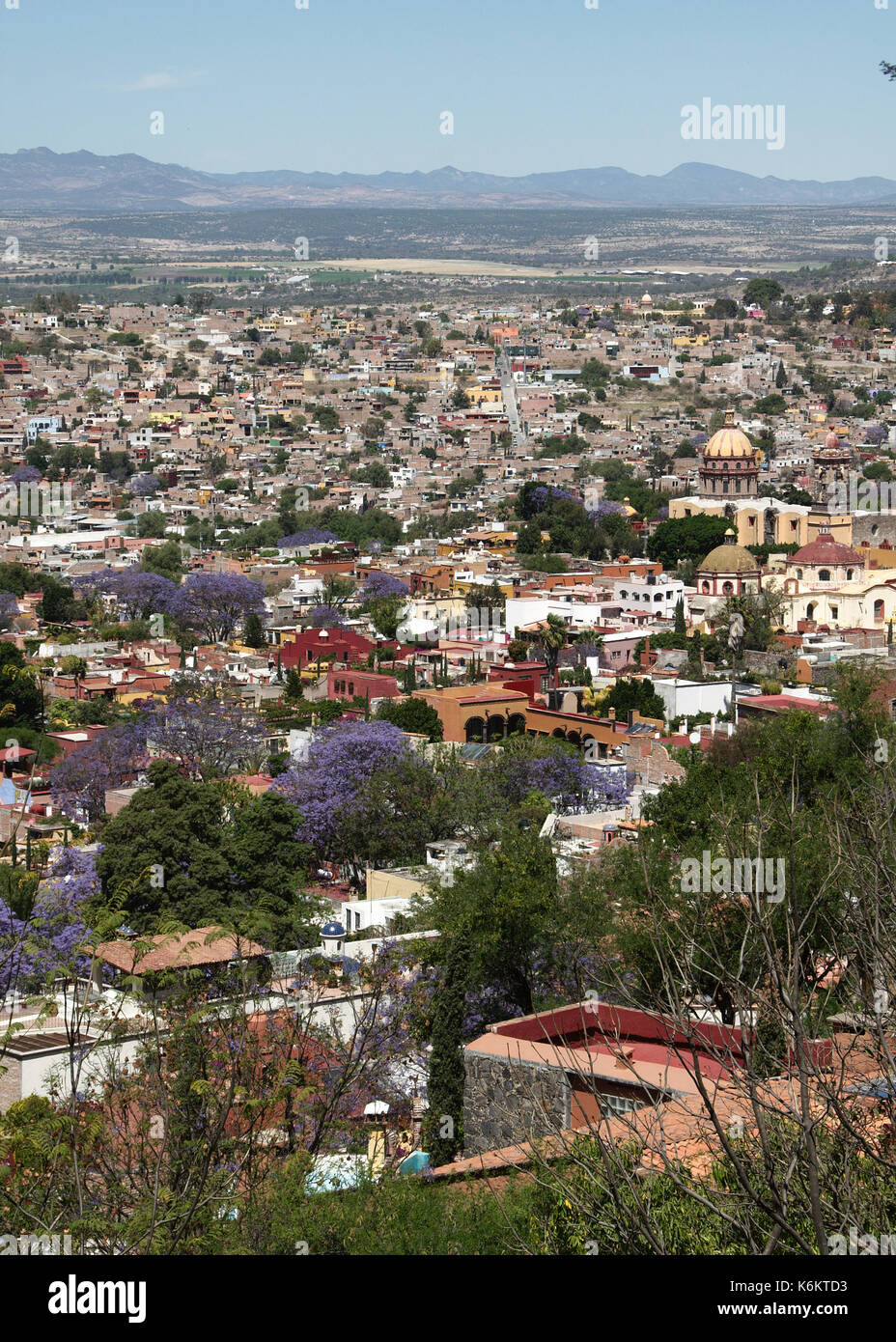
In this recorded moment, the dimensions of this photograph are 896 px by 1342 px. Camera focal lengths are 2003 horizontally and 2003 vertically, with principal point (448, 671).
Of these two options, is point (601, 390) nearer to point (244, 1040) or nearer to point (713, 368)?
point (713, 368)

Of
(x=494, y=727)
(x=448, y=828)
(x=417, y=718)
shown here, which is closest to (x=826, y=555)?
(x=494, y=727)

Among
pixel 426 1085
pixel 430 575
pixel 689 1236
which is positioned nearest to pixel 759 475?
pixel 430 575

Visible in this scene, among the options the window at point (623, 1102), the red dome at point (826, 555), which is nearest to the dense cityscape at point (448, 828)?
the window at point (623, 1102)

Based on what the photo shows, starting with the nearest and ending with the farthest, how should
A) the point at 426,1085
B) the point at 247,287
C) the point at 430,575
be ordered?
the point at 426,1085
the point at 430,575
the point at 247,287

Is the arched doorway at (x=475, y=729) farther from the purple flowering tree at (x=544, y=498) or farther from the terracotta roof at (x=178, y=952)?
the purple flowering tree at (x=544, y=498)

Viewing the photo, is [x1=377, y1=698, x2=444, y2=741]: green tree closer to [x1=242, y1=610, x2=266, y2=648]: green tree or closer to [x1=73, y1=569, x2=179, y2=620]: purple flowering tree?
[x1=242, y1=610, x2=266, y2=648]: green tree

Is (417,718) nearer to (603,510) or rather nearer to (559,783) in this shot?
(559,783)
